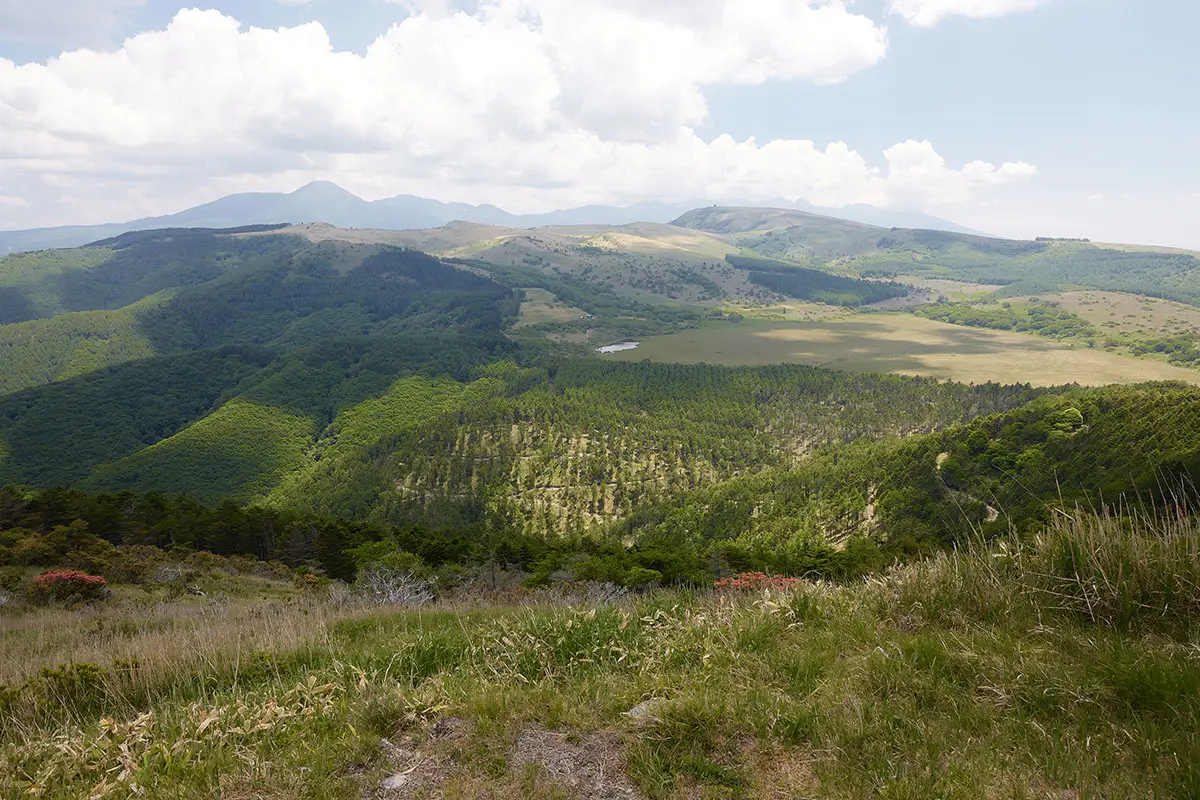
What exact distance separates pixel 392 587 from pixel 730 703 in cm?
2176

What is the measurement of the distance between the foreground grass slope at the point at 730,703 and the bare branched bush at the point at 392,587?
12296mm

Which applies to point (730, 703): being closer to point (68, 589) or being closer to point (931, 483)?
point (68, 589)

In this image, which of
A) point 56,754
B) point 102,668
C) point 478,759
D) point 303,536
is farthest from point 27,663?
point 303,536

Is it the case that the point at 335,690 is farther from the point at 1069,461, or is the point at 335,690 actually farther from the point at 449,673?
the point at 1069,461

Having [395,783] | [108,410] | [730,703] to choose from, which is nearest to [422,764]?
[395,783]

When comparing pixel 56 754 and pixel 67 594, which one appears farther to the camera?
pixel 67 594

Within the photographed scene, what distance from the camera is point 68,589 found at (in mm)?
19016

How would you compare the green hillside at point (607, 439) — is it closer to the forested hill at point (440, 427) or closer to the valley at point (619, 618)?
the forested hill at point (440, 427)

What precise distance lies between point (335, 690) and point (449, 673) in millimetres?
1026

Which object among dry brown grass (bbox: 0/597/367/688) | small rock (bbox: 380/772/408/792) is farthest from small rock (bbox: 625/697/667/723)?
dry brown grass (bbox: 0/597/367/688)

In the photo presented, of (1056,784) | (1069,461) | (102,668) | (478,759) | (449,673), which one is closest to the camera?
(1056,784)

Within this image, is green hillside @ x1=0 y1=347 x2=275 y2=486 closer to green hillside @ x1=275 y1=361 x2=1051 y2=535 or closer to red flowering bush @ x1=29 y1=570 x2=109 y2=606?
green hillside @ x1=275 y1=361 x2=1051 y2=535

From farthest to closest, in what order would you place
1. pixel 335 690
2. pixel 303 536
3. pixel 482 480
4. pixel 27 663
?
pixel 482 480
pixel 303 536
pixel 27 663
pixel 335 690

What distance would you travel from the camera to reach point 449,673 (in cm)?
562
